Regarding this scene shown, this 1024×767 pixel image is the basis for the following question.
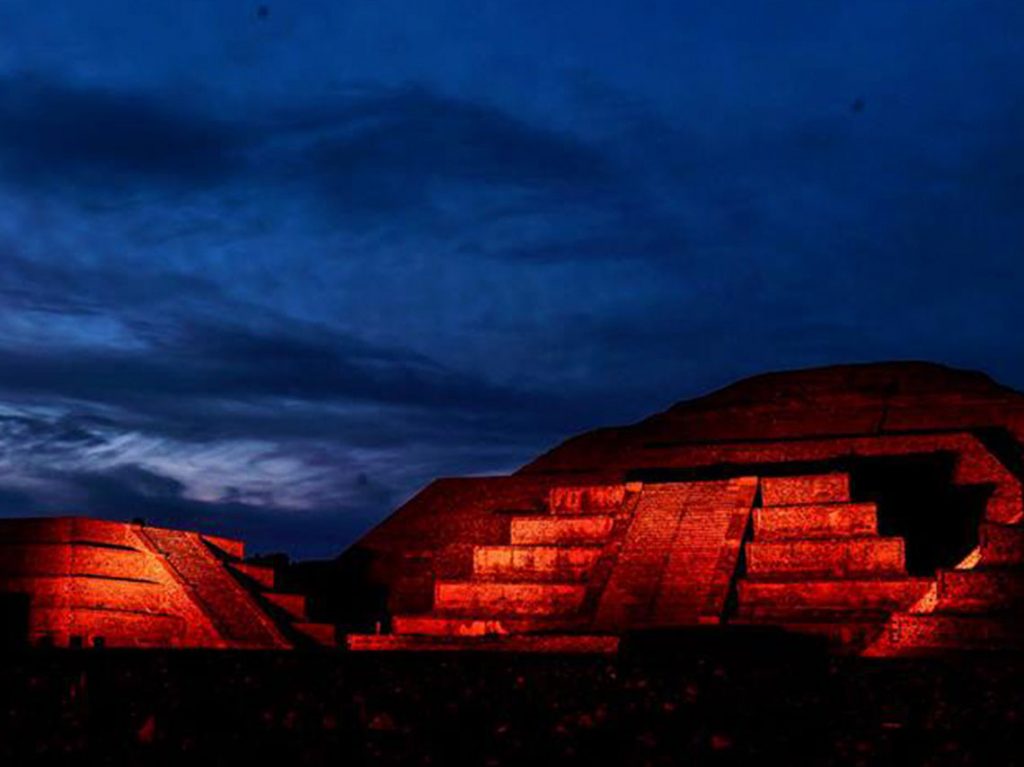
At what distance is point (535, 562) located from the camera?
76.2 ft

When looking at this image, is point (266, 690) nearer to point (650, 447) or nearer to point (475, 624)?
point (475, 624)

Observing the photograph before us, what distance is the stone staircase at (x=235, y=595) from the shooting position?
867 inches

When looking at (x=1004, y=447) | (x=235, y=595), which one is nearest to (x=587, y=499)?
(x=235, y=595)

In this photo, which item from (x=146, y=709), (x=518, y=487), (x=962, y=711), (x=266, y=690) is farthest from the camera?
(x=518, y=487)

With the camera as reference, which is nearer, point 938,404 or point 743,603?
point 743,603

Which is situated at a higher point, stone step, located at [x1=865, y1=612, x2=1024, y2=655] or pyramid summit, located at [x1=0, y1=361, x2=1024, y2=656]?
pyramid summit, located at [x1=0, y1=361, x2=1024, y2=656]

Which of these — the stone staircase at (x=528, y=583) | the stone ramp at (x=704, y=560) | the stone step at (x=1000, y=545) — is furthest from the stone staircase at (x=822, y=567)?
the stone staircase at (x=528, y=583)

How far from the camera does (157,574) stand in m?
22.6

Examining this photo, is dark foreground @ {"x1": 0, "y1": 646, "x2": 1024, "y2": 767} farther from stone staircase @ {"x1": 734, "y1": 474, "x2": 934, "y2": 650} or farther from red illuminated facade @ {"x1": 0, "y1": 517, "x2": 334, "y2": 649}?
red illuminated facade @ {"x1": 0, "y1": 517, "x2": 334, "y2": 649}

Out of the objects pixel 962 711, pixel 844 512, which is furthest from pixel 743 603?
pixel 962 711

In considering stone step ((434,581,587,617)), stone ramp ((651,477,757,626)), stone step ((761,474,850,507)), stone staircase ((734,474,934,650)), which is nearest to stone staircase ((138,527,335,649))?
stone step ((434,581,587,617))

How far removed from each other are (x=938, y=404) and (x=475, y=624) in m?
11.7

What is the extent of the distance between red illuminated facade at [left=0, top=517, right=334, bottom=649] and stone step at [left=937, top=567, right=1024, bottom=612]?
32.7ft

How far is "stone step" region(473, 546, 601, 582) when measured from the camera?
23.0 m
